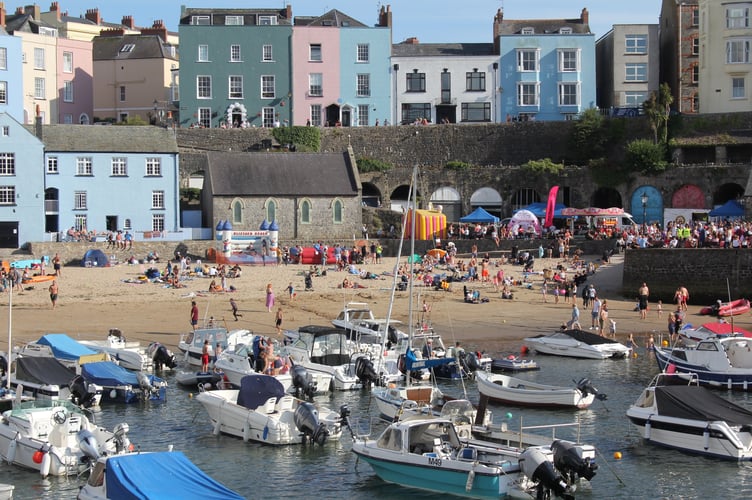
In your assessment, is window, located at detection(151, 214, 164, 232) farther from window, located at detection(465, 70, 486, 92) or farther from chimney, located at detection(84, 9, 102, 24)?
chimney, located at detection(84, 9, 102, 24)

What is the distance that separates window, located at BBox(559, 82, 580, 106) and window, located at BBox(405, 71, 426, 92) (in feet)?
27.4

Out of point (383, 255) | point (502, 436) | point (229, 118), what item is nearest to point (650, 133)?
point (383, 255)

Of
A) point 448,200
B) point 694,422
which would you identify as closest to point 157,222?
point 448,200

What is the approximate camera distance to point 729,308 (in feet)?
140

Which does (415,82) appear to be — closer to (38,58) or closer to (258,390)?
(38,58)

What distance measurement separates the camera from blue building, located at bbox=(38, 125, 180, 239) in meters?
59.6

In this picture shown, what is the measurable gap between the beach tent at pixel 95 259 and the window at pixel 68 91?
3024 centimetres

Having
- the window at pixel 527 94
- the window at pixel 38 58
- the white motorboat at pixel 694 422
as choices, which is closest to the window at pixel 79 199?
the window at pixel 38 58

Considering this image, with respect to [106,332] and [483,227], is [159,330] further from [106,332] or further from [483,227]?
[483,227]

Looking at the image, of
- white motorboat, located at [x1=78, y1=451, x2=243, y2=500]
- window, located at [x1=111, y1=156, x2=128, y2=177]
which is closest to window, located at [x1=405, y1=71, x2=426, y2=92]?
window, located at [x1=111, y1=156, x2=128, y2=177]

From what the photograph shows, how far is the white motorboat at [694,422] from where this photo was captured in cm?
2522

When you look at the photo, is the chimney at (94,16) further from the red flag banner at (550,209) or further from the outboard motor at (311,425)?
the outboard motor at (311,425)

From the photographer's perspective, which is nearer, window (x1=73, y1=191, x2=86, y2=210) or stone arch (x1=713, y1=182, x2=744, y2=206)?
window (x1=73, y1=191, x2=86, y2=210)

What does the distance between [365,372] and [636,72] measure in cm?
4555
